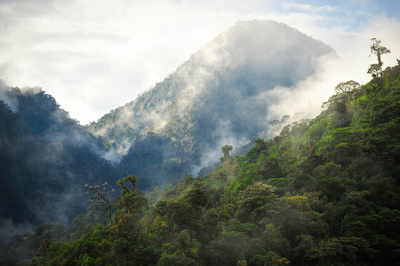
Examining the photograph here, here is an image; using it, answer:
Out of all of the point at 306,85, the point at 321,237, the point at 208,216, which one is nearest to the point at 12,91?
the point at 208,216

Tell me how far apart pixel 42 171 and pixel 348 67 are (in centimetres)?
20422

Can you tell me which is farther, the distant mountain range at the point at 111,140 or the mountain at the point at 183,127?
the mountain at the point at 183,127

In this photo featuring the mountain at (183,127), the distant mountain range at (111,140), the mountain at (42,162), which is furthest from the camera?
the mountain at (183,127)

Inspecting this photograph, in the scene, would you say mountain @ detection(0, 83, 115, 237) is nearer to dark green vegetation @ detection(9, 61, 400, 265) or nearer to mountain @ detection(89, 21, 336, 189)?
mountain @ detection(89, 21, 336, 189)

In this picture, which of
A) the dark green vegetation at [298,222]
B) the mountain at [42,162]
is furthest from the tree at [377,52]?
the mountain at [42,162]

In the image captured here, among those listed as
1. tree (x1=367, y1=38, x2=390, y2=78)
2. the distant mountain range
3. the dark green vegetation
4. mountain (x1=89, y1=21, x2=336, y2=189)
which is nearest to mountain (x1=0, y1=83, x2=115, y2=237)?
the distant mountain range

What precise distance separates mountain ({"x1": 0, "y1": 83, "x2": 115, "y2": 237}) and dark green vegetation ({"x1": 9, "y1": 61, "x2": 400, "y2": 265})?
246 ft

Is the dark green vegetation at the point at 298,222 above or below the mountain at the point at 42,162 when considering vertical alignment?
below

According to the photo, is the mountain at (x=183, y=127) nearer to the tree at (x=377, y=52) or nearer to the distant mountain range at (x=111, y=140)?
the distant mountain range at (x=111, y=140)

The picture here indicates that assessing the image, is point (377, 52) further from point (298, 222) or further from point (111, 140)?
point (111, 140)

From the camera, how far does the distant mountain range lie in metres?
97.5

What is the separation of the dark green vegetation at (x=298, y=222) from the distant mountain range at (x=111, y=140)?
264ft

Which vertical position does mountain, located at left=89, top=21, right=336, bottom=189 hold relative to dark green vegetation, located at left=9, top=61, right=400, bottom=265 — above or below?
above

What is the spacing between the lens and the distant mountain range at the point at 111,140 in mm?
97500
